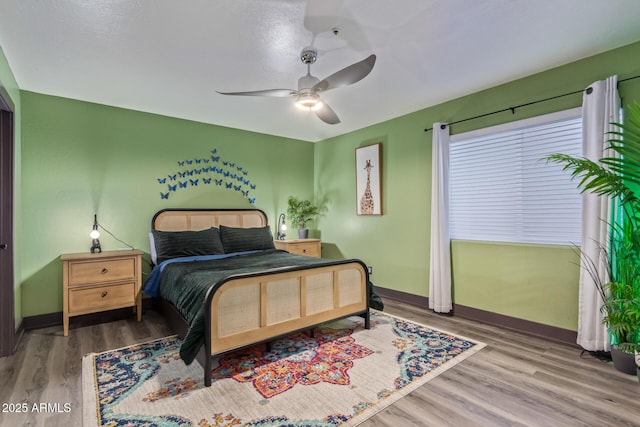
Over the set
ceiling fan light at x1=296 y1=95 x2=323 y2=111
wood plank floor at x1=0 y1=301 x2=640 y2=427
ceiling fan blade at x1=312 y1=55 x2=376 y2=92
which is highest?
ceiling fan blade at x1=312 y1=55 x2=376 y2=92

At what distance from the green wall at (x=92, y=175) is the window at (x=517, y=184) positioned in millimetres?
3243

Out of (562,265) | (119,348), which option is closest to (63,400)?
(119,348)

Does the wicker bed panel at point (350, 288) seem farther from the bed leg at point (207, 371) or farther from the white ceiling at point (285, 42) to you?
the white ceiling at point (285, 42)

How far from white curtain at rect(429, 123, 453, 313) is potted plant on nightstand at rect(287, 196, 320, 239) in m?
2.23

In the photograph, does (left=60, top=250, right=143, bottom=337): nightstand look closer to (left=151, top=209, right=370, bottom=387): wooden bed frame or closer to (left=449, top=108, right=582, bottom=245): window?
(left=151, top=209, right=370, bottom=387): wooden bed frame

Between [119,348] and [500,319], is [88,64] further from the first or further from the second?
[500,319]

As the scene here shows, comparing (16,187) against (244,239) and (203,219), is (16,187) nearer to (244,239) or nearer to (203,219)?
(203,219)

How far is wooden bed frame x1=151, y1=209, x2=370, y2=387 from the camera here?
240 cm

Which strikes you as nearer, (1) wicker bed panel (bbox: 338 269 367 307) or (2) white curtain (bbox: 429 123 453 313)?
(1) wicker bed panel (bbox: 338 269 367 307)

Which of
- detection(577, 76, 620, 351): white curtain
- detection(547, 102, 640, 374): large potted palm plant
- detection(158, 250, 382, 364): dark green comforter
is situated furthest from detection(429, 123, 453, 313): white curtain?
detection(547, 102, 640, 374): large potted palm plant

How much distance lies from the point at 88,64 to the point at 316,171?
3774mm

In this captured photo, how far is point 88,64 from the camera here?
9.61ft

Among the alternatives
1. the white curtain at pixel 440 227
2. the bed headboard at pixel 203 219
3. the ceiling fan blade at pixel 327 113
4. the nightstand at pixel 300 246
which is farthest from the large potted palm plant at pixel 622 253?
the bed headboard at pixel 203 219

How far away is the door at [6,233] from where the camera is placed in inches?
110
